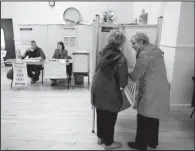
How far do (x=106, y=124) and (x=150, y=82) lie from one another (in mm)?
632

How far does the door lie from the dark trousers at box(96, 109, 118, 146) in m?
5.88

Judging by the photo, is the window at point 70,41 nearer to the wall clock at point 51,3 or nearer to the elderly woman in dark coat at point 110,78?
the wall clock at point 51,3

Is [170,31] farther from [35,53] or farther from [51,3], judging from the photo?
[51,3]

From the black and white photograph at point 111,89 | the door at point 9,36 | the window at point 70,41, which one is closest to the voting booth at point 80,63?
the black and white photograph at point 111,89

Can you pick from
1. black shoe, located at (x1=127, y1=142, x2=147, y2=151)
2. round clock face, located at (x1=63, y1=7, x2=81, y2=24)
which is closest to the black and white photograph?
black shoe, located at (x1=127, y1=142, x2=147, y2=151)

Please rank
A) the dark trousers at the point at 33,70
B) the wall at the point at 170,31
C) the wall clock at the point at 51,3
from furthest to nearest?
the wall clock at the point at 51,3 → the dark trousers at the point at 33,70 → the wall at the point at 170,31

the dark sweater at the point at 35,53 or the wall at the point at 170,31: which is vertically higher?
the wall at the point at 170,31

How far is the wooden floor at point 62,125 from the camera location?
2.14m

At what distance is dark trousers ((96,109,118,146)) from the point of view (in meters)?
1.88

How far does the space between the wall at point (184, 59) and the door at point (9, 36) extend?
5.76 meters

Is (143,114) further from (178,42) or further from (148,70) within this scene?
(178,42)

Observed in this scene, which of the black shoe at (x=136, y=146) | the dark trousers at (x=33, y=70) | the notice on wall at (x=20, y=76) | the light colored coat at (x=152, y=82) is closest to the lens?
the light colored coat at (x=152, y=82)

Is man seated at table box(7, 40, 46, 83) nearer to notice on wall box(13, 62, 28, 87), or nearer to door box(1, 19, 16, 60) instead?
notice on wall box(13, 62, 28, 87)

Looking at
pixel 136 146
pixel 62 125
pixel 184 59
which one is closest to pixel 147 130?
pixel 136 146
